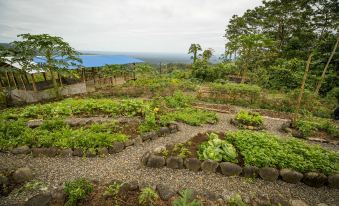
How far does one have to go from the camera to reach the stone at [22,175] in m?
4.60

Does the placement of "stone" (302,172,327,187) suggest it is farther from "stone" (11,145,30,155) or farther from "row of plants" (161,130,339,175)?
"stone" (11,145,30,155)

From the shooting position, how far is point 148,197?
12.9ft

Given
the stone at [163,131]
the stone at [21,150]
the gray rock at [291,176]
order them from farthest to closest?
the stone at [163,131]
the stone at [21,150]
the gray rock at [291,176]

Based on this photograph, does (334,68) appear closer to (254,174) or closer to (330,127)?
(330,127)

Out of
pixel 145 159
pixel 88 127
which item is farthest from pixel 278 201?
pixel 88 127

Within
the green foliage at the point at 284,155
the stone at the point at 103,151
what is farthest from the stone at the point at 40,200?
the green foliage at the point at 284,155

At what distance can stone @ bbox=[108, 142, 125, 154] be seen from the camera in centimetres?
607

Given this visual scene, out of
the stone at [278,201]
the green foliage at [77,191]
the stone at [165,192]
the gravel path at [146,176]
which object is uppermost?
the green foliage at [77,191]

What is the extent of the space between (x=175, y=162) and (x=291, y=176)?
10.3 ft

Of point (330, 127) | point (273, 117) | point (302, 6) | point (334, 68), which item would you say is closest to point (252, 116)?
point (273, 117)

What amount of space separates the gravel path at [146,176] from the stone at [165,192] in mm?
482

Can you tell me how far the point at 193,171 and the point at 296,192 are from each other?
2.63 m

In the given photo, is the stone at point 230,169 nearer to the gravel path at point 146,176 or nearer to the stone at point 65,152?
the gravel path at point 146,176

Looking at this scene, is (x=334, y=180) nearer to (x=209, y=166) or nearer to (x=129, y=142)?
(x=209, y=166)
